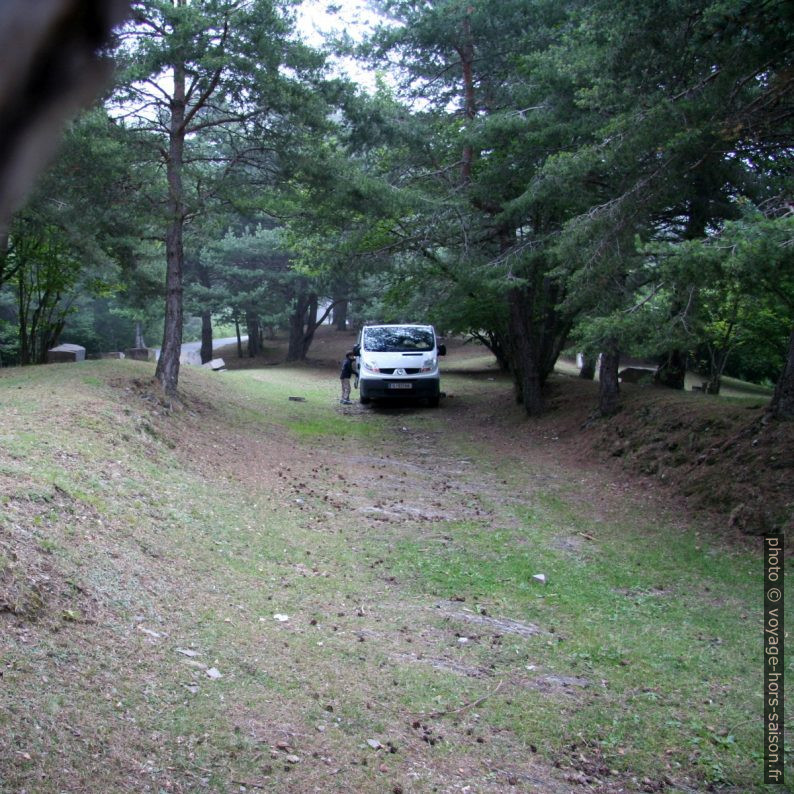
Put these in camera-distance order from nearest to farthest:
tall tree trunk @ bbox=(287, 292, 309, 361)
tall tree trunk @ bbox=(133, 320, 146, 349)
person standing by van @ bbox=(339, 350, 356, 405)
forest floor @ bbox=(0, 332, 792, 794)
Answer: forest floor @ bbox=(0, 332, 792, 794) → person standing by van @ bbox=(339, 350, 356, 405) → tall tree trunk @ bbox=(287, 292, 309, 361) → tall tree trunk @ bbox=(133, 320, 146, 349)

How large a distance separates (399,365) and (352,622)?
45.7 feet

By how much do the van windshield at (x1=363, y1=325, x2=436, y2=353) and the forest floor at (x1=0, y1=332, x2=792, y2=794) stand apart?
8592 millimetres

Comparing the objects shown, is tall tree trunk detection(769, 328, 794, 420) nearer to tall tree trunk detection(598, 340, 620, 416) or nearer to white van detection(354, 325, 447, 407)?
tall tree trunk detection(598, 340, 620, 416)

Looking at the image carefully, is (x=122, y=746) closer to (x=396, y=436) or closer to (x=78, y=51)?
(x=78, y=51)

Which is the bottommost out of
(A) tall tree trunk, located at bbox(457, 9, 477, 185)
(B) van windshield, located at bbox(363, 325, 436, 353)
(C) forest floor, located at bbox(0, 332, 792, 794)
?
(C) forest floor, located at bbox(0, 332, 792, 794)

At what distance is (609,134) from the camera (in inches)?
380

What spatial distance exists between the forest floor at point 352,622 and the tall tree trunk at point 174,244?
2.24 metres

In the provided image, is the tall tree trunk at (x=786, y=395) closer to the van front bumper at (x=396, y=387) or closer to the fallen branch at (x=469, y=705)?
the fallen branch at (x=469, y=705)

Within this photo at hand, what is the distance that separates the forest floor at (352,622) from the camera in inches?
153

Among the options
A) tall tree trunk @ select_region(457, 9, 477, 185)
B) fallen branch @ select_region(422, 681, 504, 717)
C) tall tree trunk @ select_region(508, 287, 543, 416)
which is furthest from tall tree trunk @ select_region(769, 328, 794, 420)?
tall tree trunk @ select_region(457, 9, 477, 185)

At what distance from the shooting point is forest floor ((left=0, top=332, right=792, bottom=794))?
389cm

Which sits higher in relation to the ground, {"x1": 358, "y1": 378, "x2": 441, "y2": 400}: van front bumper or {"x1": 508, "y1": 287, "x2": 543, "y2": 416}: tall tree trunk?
{"x1": 508, "y1": 287, "x2": 543, "y2": 416}: tall tree trunk

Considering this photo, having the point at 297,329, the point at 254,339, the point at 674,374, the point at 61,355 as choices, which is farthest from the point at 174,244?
the point at 254,339

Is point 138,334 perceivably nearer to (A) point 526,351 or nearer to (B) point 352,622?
(A) point 526,351
